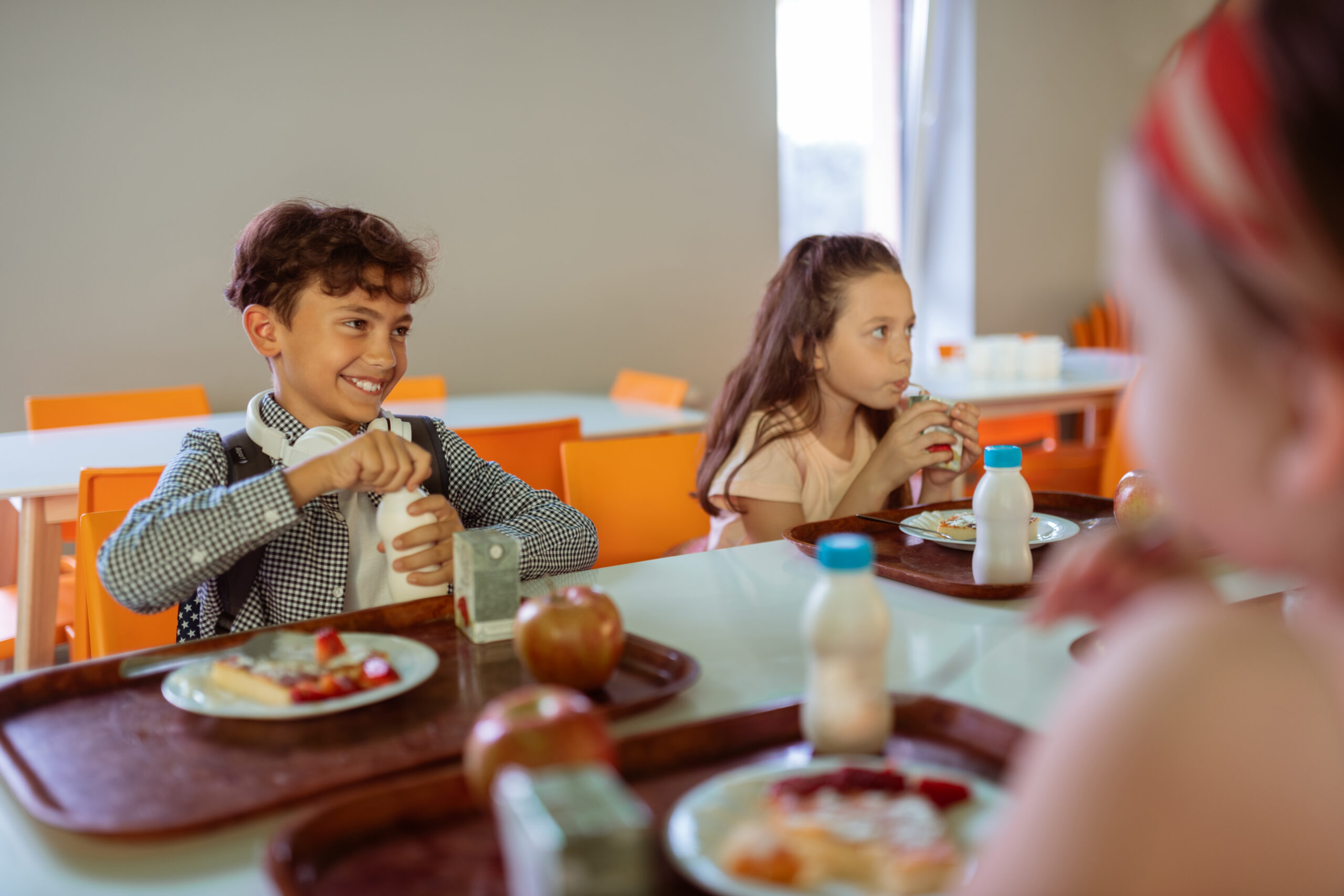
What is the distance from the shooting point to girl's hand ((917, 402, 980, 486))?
186cm

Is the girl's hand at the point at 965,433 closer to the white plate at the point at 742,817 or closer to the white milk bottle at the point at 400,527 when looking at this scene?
the white milk bottle at the point at 400,527

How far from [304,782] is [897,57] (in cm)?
538

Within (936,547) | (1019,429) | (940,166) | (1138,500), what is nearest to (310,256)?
(936,547)

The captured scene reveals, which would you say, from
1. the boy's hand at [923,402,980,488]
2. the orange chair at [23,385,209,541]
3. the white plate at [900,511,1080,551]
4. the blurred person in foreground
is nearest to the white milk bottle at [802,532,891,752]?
the blurred person in foreground

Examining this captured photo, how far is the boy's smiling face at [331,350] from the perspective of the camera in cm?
152

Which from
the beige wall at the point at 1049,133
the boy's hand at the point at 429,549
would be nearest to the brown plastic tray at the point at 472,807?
the boy's hand at the point at 429,549

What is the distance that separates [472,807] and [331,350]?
1012 millimetres

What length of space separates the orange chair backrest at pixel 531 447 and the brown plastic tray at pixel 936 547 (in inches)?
32.7

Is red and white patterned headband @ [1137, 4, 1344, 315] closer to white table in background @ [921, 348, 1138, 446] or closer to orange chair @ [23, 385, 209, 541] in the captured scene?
white table in background @ [921, 348, 1138, 446]

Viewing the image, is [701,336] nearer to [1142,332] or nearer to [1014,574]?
[1014,574]

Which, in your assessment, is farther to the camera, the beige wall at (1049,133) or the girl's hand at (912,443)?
the beige wall at (1049,133)

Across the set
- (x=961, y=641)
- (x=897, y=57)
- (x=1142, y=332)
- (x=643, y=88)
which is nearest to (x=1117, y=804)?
(x=1142, y=332)

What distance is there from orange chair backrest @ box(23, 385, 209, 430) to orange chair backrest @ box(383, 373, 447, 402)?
0.60 meters

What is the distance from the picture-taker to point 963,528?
147 centimetres
